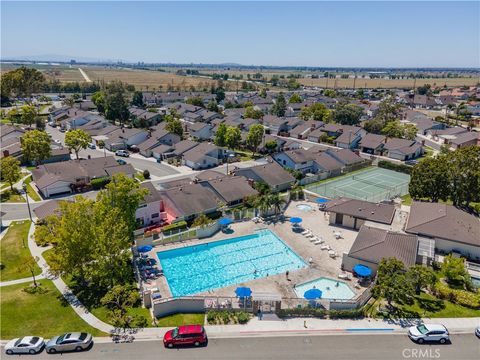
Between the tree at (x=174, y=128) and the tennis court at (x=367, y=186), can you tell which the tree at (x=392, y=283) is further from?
the tree at (x=174, y=128)

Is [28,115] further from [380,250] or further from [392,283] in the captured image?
[392,283]

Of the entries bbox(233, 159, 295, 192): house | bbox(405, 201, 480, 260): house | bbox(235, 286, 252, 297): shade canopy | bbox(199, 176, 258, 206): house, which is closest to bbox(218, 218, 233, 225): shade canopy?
bbox(199, 176, 258, 206): house

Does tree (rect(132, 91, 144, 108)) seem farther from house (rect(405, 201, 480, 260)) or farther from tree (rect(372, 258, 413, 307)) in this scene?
tree (rect(372, 258, 413, 307))

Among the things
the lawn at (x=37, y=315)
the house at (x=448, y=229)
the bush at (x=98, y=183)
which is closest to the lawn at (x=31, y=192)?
the bush at (x=98, y=183)

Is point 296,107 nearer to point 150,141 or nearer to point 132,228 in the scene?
point 150,141

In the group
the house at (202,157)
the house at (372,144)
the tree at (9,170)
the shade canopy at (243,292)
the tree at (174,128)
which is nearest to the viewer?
the shade canopy at (243,292)

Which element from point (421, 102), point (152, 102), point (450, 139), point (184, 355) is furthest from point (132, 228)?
point (421, 102)

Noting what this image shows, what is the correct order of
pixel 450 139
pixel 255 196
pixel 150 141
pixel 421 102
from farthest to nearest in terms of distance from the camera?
1. pixel 421 102
2. pixel 450 139
3. pixel 150 141
4. pixel 255 196
